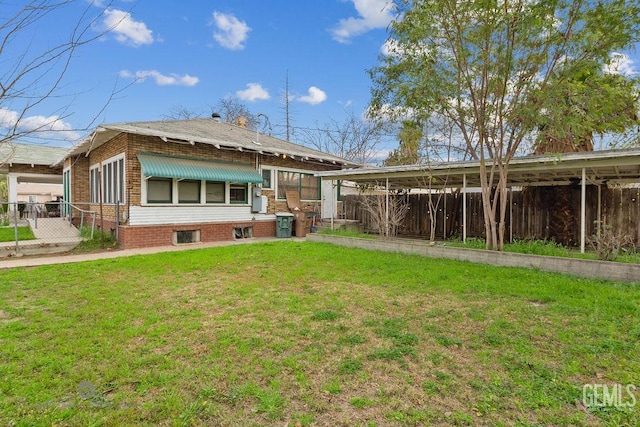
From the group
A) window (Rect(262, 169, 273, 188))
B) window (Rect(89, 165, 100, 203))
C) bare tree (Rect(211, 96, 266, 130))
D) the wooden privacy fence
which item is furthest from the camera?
bare tree (Rect(211, 96, 266, 130))

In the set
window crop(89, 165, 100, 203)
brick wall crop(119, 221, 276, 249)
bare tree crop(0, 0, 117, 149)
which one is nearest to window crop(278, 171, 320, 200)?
brick wall crop(119, 221, 276, 249)

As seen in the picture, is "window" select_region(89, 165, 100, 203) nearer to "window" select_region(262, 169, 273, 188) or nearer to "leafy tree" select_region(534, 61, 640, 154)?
"window" select_region(262, 169, 273, 188)

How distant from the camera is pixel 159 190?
11.3m

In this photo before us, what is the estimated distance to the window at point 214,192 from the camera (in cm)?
1252

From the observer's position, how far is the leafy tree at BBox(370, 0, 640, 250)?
6.59m

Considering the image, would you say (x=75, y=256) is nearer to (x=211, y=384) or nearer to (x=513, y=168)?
(x=211, y=384)

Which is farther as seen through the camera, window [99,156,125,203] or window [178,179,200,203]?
window [178,179,200,203]

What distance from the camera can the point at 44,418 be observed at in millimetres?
2414

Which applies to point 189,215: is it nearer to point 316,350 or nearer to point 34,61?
point 316,350

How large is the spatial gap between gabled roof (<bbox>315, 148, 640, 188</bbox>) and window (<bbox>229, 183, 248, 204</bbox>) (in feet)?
10.4

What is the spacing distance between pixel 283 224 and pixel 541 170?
9057mm

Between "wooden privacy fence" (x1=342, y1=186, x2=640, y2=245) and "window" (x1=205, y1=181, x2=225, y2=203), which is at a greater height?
"window" (x1=205, y1=181, x2=225, y2=203)

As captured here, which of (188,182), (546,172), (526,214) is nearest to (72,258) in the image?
(188,182)

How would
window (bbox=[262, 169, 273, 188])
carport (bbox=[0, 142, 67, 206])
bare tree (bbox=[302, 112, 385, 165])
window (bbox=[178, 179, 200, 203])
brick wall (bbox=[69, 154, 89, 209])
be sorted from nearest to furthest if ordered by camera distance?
1. window (bbox=[178, 179, 200, 203])
2. window (bbox=[262, 169, 273, 188])
3. brick wall (bbox=[69, 154, 89, 209])
4. carport (bbox=[0, 142, 67, 206])
5. bare tree (bbox=[302, 112, 385, 165])
